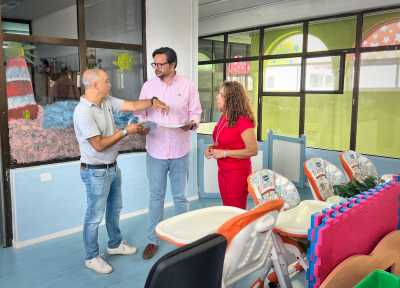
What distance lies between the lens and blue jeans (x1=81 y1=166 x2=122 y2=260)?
8.80 ft

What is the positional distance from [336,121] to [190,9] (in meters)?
2.73

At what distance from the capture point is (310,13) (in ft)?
17.7

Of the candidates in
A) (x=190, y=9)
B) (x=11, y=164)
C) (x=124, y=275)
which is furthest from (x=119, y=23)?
(x=124, y=275)

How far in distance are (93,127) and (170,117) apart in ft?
2.69

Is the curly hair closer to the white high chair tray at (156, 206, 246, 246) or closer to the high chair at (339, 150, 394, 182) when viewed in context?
the white high chair tray at (156, 206, 246, 246)

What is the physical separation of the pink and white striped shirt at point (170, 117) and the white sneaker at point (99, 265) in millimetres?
922

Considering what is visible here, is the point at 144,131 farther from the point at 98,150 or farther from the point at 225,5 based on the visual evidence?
the point at 225,5

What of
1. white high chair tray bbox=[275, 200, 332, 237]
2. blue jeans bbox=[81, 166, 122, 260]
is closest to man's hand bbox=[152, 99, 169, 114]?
blue jeans bbox=[81, 166, 122, 260]

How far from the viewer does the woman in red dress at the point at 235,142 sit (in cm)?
265

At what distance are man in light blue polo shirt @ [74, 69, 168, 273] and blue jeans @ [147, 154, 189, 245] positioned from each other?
11.9 inches

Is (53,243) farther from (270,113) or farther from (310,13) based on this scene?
(310,13)

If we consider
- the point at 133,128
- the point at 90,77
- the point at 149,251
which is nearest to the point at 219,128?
the point at 133,128

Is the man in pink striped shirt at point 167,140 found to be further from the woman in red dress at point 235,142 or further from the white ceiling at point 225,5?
the white ceiling at point 225,5

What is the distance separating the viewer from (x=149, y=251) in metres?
3.07
